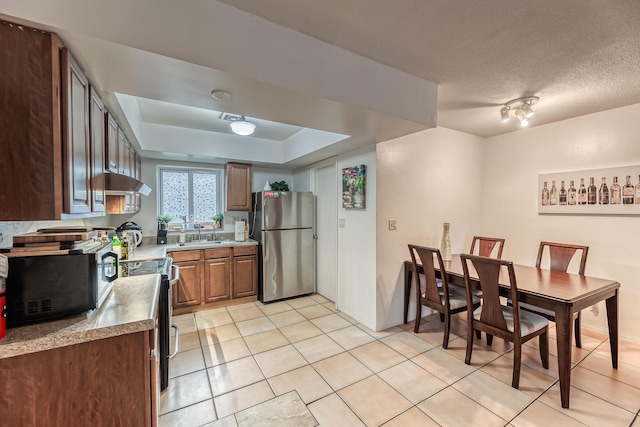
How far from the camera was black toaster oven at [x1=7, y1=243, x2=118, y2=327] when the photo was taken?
1.13m

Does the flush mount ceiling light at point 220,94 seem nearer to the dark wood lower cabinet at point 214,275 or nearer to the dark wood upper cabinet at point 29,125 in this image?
the dark wood upper cabinet at point 29,125

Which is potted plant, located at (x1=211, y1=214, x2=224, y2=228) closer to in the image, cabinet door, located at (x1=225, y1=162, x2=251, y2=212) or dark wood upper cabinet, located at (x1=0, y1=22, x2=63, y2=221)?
cabinet door, located at (x1=225, y1=162, x2=251, y2=212)

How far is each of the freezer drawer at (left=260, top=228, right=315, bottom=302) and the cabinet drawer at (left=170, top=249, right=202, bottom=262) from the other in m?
0.84

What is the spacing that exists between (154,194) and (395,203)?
3297mm

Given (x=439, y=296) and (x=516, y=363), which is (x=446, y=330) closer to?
(x=439, y=296)

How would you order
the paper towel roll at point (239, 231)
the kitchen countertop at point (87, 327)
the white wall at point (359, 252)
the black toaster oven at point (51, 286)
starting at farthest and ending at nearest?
1. the paper towel roll at point (239, 231)
2. the white wall at point (359, 252)
3. the black toaster oven at point (51, 286)
4. the kitchen countertop at point (87, 327)

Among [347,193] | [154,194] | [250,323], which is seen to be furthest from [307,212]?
[154,194]

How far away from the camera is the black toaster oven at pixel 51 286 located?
3.72ft

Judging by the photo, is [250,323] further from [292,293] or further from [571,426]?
[571,426]

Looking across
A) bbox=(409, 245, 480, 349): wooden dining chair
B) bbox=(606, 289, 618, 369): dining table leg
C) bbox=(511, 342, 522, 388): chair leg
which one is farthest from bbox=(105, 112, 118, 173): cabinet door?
bbox=(606, 289, 618, 369): dining table leg

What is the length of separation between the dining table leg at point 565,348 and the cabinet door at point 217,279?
3.44m

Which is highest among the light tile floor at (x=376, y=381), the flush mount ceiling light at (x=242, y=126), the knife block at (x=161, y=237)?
the flush mount ceiling light at (x=242, y=126)

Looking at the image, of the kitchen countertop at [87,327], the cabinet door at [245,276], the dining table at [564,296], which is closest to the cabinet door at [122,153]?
the kitchen countertop at [87,327]

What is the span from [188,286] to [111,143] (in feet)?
6.71
